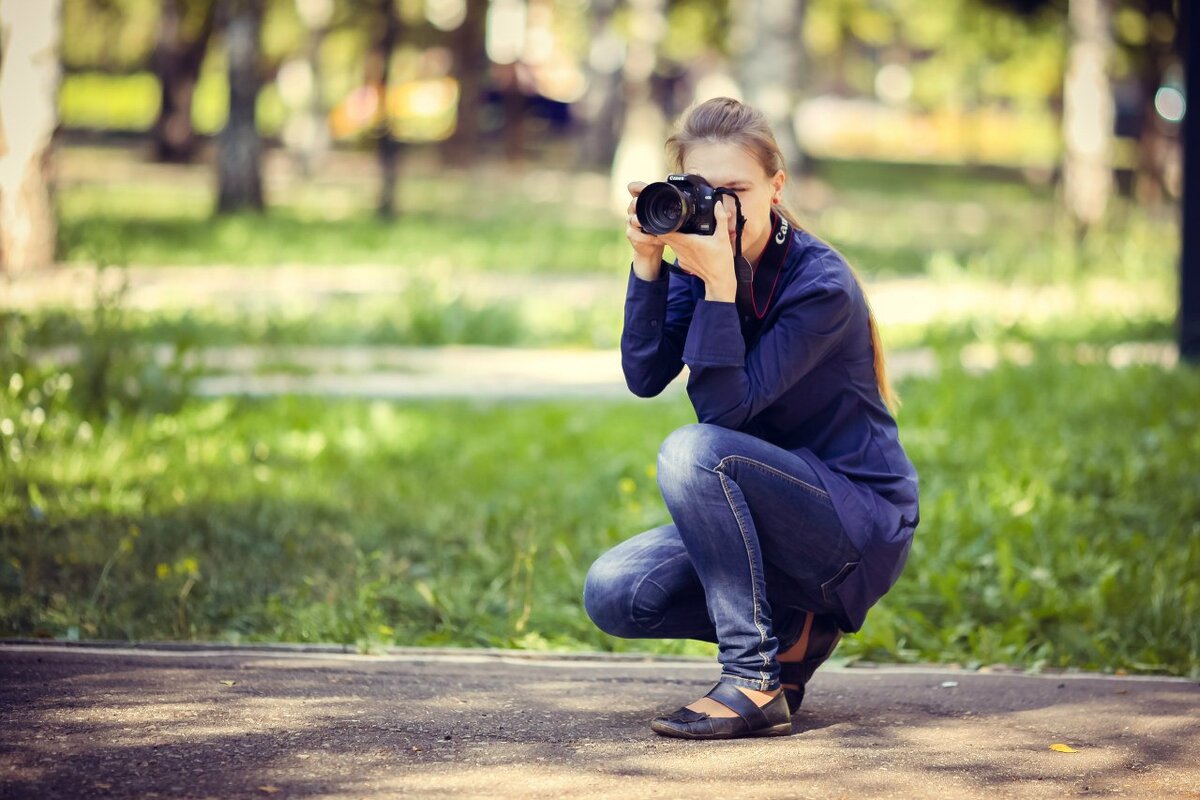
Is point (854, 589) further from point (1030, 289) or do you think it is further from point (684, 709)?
point (1030, 289)

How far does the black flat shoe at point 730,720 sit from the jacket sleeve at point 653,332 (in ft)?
2.47

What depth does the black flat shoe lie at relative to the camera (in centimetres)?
346

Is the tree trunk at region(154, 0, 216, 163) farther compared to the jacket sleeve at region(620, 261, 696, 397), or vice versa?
the tree trunk at region(154, 0, 216, 163)

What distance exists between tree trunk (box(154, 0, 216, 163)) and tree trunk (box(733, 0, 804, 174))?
12175mm

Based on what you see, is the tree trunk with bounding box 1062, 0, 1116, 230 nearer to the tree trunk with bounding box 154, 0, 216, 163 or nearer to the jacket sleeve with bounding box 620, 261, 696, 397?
the tree trunk with bounding box 154, 0, 216, 163

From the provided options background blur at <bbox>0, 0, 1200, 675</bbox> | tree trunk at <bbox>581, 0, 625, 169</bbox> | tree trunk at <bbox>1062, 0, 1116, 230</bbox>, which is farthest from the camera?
tree trunk at <bbox>581, 0, 625, 169</bbox>

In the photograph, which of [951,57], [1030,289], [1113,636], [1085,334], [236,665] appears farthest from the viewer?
[951,57]

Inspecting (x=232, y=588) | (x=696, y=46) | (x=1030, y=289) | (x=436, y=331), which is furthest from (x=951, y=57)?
(x=232, y=588)

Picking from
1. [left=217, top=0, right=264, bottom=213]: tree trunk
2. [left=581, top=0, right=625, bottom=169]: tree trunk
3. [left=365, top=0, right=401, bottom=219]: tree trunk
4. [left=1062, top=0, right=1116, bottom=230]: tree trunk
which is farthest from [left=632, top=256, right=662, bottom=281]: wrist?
[left=581, top=0, right=625, bottom=169]: tree trunk

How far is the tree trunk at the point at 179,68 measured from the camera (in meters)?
24.7

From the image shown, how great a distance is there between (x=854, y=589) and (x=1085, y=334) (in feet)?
22.0

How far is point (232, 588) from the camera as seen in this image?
195 inches

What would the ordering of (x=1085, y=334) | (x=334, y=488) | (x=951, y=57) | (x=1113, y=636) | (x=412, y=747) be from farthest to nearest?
(x=951, y=57)
(x=1085, y=334)
(x=334, y=488)
(x=1113, y=636)
(x=412, y=747)

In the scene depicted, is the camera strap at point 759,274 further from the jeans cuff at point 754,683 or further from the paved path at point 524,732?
the paved path at point 524,732
